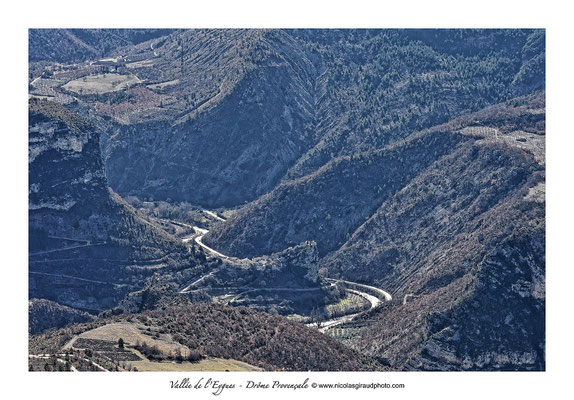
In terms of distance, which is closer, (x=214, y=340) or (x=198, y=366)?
(x=198, y=366)

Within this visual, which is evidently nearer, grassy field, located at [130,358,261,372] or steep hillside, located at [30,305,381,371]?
grassy field, located at [130,358,261,372]

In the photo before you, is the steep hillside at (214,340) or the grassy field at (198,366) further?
the steep hillside at (214,340)

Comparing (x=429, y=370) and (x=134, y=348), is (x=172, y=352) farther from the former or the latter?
(x=429, y=370)

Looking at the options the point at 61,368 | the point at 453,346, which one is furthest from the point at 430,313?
the point at 61,368

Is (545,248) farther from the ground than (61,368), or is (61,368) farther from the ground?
(545,248)

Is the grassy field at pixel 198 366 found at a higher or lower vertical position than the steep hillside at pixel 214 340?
lower

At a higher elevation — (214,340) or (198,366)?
(214,340)

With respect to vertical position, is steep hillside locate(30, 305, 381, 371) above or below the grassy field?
above

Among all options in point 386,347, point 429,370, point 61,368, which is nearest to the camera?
point 61,368
